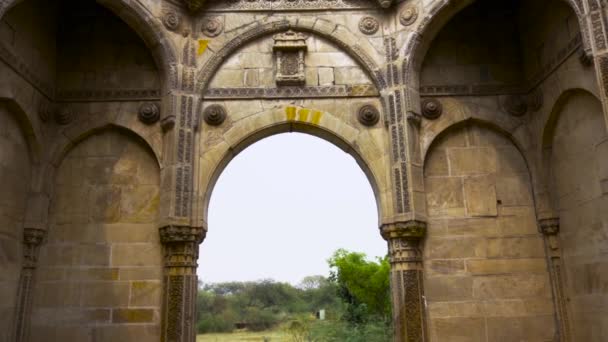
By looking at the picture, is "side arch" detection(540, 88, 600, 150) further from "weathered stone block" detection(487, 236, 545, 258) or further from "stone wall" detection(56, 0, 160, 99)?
"stone wall" detection(56, 0, 160, 99)

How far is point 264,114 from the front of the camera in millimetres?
6812

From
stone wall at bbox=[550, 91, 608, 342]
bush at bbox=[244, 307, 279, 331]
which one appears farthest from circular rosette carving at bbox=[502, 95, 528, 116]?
bush at bbox=[244, 307, 279, 331]

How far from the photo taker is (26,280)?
6.12m

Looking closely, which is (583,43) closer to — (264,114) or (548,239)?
(548,239)

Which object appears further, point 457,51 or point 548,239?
point 457,51

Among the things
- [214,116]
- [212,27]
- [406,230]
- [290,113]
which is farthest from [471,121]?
[212,27]

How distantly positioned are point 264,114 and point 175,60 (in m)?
1.46

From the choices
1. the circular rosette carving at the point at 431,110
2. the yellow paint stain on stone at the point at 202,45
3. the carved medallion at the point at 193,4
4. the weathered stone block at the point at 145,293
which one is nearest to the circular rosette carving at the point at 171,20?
the carved medallion at the point at 193,4

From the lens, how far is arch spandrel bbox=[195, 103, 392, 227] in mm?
6578

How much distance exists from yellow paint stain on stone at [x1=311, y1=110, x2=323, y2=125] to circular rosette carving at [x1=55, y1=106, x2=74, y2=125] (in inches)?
136

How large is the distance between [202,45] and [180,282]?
134 inches

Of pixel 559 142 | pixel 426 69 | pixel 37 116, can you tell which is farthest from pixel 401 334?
pixel 37 116

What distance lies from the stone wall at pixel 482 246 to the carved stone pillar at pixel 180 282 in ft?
10.0

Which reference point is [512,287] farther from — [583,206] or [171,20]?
[171,20]
